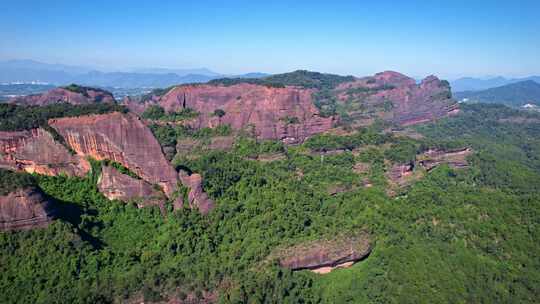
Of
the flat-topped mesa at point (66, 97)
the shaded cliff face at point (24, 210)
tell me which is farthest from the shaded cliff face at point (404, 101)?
the shaded cliff face at point (24, 210)

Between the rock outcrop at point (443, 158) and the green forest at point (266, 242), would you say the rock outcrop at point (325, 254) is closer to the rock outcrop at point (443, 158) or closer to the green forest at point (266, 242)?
the green forest at point (266, 242)

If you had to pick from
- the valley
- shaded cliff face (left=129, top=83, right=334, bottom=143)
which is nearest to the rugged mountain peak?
shaded cliff face (left=129, top=83, right=334, bottom=143)

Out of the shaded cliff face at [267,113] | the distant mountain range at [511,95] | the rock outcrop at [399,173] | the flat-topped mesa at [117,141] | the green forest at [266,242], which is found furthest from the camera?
the distant mountain range at [511,95]

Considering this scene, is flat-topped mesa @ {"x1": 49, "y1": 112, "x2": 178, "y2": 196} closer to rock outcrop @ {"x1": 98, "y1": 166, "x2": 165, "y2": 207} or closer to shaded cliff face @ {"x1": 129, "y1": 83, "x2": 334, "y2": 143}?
rock outcrop @ {"x1": 98, "y1": 166, "x2": 165, "y2": 207}

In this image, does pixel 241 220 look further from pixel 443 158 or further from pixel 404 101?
pixel 404 101

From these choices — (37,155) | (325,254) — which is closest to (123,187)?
(37,155)

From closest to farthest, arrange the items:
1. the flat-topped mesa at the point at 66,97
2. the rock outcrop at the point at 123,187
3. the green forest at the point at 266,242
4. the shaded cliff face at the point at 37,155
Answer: the green forest at the point at 266,242 → the shaded cliff face at the point at 37,155 → the rock outcrop at the point at 123,187 → the flat-topped mesa at the point at 66,97
